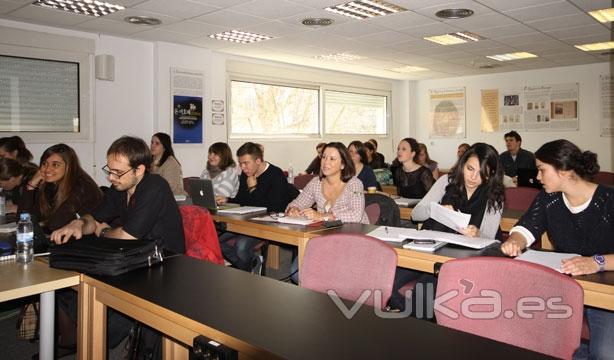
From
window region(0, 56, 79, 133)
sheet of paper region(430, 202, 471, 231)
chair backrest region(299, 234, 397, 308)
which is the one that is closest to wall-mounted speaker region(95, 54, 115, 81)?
window region(0, 56, 79, 133)

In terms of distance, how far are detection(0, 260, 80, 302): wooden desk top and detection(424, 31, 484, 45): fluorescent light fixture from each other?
541 cm

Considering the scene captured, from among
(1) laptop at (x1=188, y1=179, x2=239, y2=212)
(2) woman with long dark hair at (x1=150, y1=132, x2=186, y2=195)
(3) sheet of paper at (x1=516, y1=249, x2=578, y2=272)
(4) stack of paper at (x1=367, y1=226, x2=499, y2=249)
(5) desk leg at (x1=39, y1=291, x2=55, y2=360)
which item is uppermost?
(2) woman with long dark hair at (x1=150, y1=132, x2=186, y2=195)

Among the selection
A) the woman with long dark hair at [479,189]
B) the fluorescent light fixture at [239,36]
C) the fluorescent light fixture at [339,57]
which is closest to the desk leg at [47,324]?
the woman with long dark hair at [479,189]

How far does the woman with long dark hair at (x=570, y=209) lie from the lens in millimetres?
2246

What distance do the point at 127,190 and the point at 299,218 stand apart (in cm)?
123

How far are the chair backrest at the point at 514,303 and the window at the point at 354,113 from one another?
769 centimetres

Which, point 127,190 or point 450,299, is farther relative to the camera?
point 127,190

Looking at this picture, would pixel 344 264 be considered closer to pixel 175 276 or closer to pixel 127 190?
pixel 175 276

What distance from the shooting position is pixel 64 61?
5840 millimetres

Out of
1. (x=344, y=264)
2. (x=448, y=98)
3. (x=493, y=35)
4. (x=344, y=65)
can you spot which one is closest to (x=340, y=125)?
(x=344, y=65)

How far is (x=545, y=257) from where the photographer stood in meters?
2.17

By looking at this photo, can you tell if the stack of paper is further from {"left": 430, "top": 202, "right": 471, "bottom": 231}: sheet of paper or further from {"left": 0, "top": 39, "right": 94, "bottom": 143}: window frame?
{"left": 0, "top": 39, "right": 94, "bottom": 143}: window frame

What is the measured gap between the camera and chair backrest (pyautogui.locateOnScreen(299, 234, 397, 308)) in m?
1.92

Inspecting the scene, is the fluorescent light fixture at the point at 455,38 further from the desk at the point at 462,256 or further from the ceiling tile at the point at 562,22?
the desk at the point at 462,256
